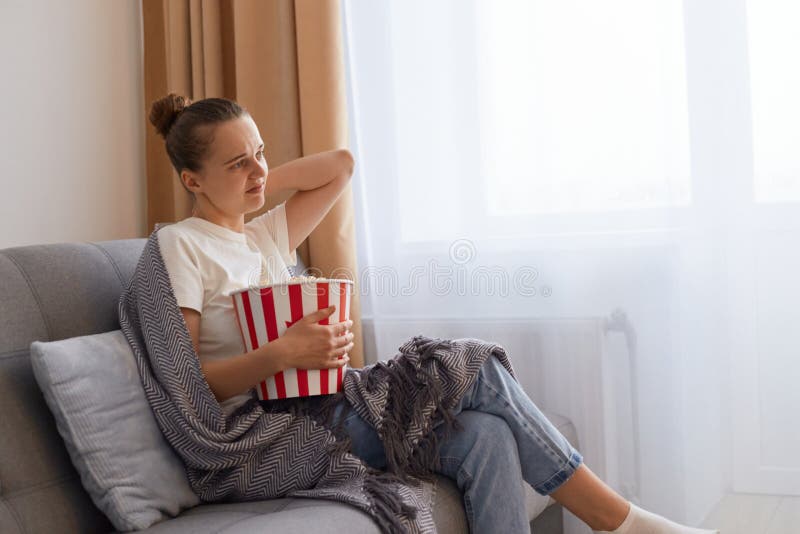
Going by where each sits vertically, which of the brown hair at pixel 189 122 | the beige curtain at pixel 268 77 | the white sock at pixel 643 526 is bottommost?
the white sock at pixel 643 526

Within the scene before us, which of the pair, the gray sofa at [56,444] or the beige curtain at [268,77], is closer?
the gray sofa at [56,444]

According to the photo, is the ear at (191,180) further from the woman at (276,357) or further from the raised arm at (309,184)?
the raised arm at (309,184)

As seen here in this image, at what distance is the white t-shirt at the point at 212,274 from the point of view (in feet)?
5.37

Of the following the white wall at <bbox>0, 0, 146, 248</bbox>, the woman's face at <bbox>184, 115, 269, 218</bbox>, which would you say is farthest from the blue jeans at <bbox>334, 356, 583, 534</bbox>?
the white wall at <bbox>0, 0, 146, 248</bbox>

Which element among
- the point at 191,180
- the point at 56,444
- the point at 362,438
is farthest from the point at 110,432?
the point at 191,180

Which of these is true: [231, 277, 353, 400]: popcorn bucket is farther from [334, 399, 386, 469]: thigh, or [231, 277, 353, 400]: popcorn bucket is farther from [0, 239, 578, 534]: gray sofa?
[0, 239, 578, 534]: gray sofa

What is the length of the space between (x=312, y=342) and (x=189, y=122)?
0.55m

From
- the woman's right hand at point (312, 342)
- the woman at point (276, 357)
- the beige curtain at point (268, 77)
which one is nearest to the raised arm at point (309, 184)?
the woman at point (276, 357)

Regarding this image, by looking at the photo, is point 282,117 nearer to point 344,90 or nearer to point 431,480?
point 344,90

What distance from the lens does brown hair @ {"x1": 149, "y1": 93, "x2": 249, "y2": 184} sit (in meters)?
1.75

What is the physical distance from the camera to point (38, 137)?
91.3 inches

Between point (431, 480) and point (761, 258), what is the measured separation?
109 centimetres

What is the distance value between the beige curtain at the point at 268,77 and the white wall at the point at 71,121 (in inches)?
2.5

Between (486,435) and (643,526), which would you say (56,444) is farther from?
(643,526)
